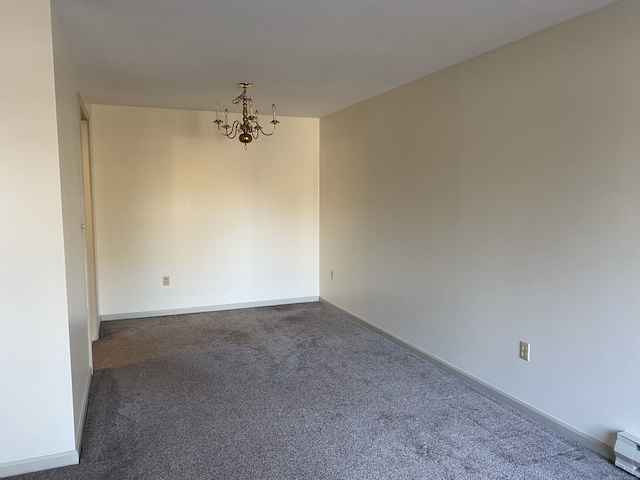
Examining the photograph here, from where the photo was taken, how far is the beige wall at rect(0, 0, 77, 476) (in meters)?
2.08

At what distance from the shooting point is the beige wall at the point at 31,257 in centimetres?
208

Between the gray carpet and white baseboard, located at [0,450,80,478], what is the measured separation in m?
0.05

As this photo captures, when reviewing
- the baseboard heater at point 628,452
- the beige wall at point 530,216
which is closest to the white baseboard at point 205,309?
the beige wall at point 530,216

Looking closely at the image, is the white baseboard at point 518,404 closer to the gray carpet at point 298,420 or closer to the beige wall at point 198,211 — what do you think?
the gray carpet at point 298,420

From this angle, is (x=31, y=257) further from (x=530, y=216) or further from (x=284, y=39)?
(x=530, y=216)


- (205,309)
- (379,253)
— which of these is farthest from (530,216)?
(205,309)

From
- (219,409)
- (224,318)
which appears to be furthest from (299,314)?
(219,409)

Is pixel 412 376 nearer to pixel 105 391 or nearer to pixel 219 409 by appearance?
pixel 219 409

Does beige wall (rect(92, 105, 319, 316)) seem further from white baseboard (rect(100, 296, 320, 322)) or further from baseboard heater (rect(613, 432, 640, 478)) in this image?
baseboard heater (rect(613, 432, 640, 478))

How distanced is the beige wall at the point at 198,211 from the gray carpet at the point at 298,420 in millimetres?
1085

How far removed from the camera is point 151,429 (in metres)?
2.62

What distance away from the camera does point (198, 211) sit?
521 cm

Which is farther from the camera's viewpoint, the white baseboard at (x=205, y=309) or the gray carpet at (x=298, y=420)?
the white baseboard at (x=205, y=309)

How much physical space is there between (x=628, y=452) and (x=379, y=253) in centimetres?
260
